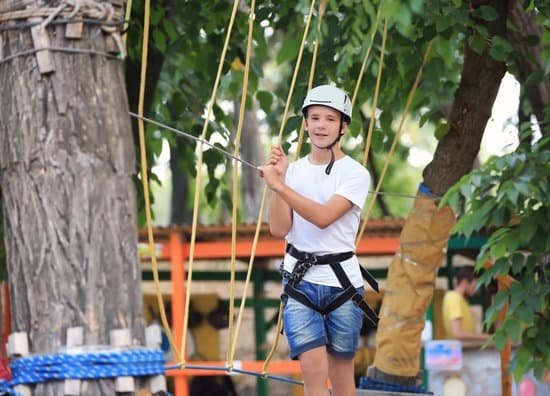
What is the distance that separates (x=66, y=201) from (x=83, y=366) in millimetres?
432

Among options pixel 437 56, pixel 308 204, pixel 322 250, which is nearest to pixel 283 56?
pixel 437 56

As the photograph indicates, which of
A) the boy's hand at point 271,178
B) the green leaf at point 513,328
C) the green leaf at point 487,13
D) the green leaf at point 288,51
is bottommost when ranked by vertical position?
the green leaf at point 513,328

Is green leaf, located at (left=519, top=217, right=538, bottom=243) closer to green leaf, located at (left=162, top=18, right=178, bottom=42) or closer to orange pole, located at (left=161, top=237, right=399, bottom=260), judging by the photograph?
green leaf, located at (left=162, top=18, right=178, bottom=42)

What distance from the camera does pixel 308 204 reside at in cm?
398

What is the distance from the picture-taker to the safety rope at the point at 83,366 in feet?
10.6

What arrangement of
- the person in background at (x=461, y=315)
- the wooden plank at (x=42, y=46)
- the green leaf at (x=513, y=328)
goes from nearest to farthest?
the wooden plank at (x=42, y=46), the green leaf at (x=513, y=328), the person in background at (x=461, y=315)

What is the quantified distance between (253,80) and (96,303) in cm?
448

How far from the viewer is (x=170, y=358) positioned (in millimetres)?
11922

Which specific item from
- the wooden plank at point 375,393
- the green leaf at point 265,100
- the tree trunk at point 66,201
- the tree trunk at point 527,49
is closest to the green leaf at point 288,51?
the green leaf at point 265,100

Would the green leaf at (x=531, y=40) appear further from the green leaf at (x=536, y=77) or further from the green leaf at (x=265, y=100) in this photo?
the green leaf at (x=265, y=100)

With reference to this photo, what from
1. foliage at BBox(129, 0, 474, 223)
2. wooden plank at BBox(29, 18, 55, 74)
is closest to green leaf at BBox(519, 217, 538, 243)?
foliage at BBox(129, 0, 474, 223)

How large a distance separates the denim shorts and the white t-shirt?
0.14ft

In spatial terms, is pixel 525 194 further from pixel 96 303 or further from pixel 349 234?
pixel 96 303

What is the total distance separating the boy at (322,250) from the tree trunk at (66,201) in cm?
88
